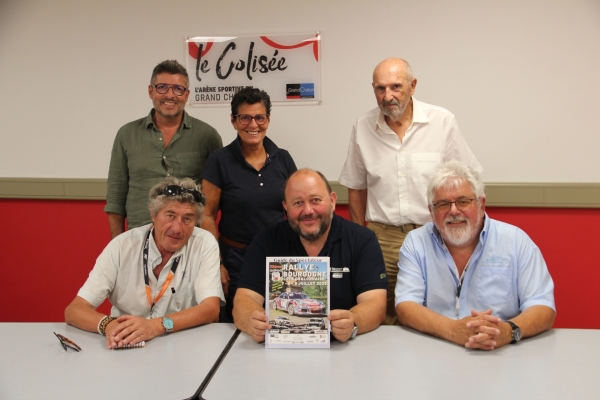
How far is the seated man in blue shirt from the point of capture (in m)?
2.29

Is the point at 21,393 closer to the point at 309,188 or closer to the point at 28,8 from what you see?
the point at 309,188

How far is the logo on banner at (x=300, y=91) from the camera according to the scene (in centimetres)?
375

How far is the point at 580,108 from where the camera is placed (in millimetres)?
3527

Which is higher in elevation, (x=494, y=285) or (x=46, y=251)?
(x=494, y=285)

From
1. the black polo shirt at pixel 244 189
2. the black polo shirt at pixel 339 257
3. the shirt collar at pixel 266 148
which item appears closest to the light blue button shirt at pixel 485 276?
the black polo shirt at pixel 339 257

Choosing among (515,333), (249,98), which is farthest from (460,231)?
(249,98)

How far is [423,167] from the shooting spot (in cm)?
289

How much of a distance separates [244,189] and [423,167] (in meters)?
0.98

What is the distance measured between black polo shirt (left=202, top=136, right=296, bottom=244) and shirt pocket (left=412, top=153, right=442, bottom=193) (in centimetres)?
71

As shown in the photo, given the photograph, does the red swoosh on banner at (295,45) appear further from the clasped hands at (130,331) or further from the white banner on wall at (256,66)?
the clasped hands at (130,331)

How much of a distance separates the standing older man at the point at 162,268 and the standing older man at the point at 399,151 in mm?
990

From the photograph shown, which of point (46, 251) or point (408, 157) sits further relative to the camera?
point (46, 251)

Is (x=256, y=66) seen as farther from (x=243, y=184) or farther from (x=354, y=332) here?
(x=354, y=332)

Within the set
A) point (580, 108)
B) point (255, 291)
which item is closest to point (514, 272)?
point (255, 291)
